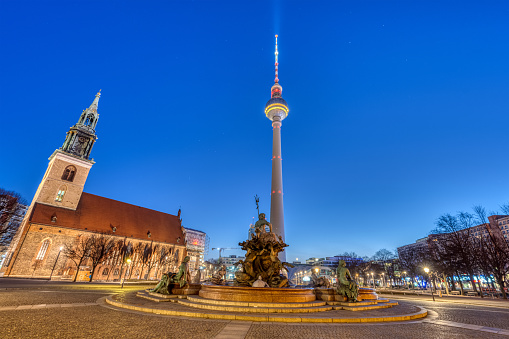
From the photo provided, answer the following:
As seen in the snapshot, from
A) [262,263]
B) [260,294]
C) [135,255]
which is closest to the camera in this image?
[260,294]

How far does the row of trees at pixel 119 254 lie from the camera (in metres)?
37.6

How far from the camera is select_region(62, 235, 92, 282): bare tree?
124 ft

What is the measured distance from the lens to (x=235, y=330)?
6.15 meters

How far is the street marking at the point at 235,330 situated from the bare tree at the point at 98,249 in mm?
36470

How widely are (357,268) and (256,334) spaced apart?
217 feet

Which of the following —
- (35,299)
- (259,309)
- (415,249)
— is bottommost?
(35,299)

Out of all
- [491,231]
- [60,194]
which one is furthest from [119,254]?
[491,231]

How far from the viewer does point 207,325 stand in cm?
677

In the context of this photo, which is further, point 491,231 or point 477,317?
point 491,231

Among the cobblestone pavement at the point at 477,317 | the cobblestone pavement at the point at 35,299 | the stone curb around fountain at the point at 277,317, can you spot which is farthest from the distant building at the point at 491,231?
the cobblestone pavement at the point at 35,299

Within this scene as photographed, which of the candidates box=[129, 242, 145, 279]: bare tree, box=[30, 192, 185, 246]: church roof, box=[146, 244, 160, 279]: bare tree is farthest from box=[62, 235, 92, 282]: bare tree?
box=[146, 244, 160, 279]: bare tree

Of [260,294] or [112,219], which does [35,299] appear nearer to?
[260,294]

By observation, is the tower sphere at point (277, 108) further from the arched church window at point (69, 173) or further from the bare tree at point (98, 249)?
the bare tree at point (98, 249)

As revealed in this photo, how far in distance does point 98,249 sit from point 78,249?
686cm
